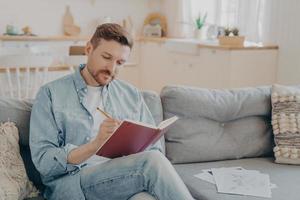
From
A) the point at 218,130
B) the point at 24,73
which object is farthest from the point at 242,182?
the point at 24,73

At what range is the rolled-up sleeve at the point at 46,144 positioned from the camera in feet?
5.49

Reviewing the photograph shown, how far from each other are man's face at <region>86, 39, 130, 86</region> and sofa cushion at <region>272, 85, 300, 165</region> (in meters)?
0.93

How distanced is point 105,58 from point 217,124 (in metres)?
0.79

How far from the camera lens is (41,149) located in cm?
169

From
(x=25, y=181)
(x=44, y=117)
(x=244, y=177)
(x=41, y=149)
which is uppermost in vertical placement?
(x=44, y=117)

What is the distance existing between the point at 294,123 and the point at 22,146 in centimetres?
134

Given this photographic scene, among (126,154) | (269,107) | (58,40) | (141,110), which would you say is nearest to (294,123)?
(269,107)

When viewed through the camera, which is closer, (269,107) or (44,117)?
(44,117)

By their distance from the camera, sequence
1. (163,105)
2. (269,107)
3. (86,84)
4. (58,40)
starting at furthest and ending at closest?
(58,40), (269,107), (163,105), (86,84)

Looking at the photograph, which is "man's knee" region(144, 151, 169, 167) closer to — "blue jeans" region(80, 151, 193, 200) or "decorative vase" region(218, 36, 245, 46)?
"blue jeans" region(80, 151, 193, 200)

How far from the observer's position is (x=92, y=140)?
5.65ft

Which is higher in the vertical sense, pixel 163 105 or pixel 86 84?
pixel 86 84

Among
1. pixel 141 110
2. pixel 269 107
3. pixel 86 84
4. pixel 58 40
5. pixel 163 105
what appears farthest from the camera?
pixel 58 40

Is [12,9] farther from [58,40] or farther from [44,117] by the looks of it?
[44,117]
